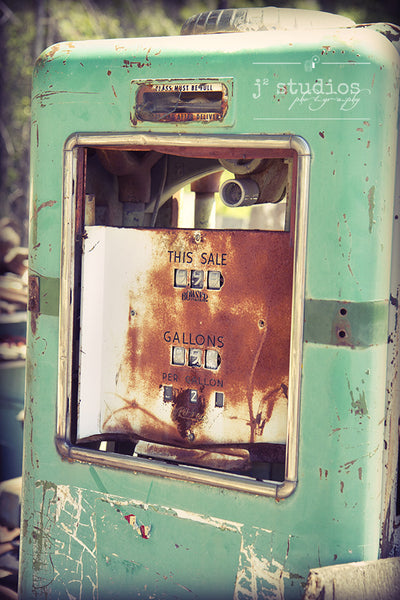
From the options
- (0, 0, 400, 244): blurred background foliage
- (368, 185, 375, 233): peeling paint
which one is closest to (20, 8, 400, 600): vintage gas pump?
(368, 185, 375, 233): peeling paint

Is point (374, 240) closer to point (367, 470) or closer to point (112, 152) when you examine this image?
point (367, 470)

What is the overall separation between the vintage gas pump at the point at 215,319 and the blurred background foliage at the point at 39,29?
881cm

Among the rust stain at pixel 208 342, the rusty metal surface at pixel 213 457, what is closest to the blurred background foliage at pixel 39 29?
the rust stain at pixel 208 342

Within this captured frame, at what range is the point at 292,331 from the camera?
1743 mm

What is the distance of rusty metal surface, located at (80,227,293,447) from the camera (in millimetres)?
1896

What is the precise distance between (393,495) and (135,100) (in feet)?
3.94

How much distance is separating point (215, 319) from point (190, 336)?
0.09m

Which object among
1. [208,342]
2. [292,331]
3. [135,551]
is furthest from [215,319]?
[135,551]

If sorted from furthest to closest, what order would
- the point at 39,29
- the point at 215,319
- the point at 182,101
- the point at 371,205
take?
the point at 39,29
the point at 215,319
the point at 182,101
the point at 371,205

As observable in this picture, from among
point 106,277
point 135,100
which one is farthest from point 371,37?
point 106,277

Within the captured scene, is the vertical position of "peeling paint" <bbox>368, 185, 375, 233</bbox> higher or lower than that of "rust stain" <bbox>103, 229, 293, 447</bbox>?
higher

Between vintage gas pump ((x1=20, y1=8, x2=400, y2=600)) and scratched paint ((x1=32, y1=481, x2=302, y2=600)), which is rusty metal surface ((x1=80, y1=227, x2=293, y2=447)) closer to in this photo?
vintage gas pump ((x1=20, y1=8, x2=400, y2=600))

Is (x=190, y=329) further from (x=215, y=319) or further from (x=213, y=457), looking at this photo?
(x=213, y=457)

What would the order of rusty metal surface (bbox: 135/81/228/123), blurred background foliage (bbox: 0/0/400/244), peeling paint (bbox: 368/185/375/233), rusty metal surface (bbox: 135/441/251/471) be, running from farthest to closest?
1. blurred background foliage (bbox: 0/0/400/244)
2. rusty metal surface (bbox: 135/441/251/471)
3. rusty metal surface (bbox: 135/81/228/123)
4. peeling paint (bbox: 368/185/375/233)
